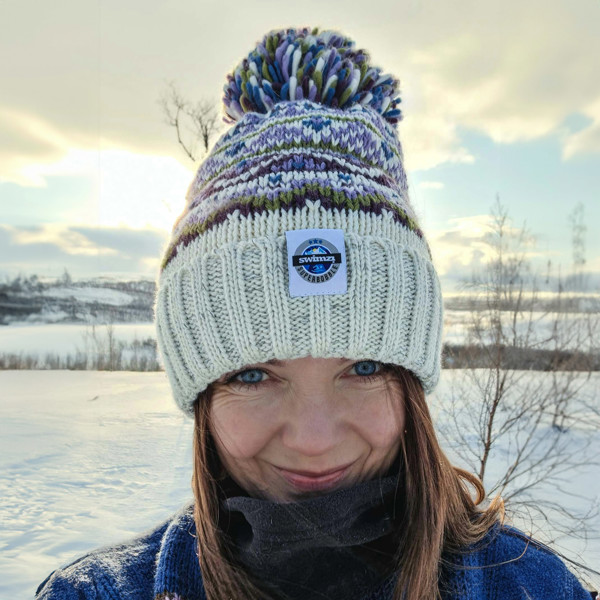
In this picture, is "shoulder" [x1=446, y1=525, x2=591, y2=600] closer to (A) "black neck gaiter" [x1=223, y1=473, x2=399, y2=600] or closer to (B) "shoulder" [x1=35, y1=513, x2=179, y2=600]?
(A) "black neck gaiter" [x1=223, y1=473, x2=399, y2=600]

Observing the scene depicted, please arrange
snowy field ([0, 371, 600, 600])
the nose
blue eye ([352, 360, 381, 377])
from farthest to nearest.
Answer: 1. snowy field ([0, 371, 600, 600])
2. blue eye ([352, 360, 381, 377])
3. the nose

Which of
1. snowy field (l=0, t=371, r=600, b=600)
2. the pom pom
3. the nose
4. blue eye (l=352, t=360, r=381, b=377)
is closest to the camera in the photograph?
the nose

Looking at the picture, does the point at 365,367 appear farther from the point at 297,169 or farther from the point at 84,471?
the point at 84,471

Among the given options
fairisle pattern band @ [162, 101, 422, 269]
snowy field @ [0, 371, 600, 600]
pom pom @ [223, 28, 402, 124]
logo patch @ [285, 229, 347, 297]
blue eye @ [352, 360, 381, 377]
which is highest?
pom pom @ [223, 28, 402, 124]

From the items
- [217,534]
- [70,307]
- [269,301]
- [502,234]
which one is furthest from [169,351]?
[70,307]

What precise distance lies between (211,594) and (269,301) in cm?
73

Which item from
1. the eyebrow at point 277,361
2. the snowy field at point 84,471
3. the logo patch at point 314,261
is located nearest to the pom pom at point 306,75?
the logo patch at point 314,261

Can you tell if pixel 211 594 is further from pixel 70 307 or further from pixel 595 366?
pixel 70 307

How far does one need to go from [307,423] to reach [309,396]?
63 millimetres

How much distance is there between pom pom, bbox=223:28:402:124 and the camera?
4.69 ft

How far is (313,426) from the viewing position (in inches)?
44.3

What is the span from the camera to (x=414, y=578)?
1.16 metres

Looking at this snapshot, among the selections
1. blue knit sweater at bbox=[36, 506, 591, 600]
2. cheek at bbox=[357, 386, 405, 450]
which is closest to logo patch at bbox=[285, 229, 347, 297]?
cheek at bbox=[357, 386, 405, 450]

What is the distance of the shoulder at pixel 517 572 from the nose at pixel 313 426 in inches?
19.7
